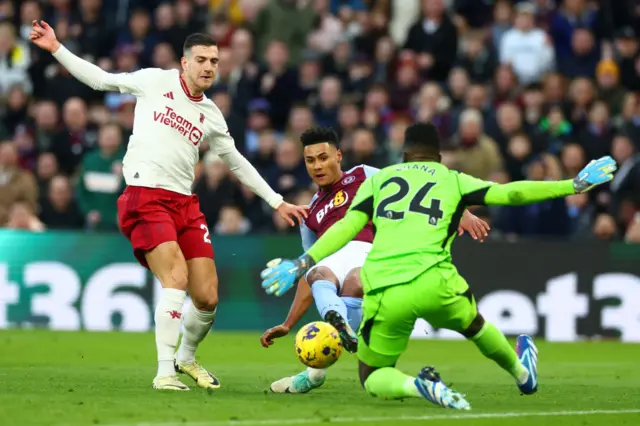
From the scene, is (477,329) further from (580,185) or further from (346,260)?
(346,260)

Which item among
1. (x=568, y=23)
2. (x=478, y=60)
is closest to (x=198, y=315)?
(x=478, y=60)

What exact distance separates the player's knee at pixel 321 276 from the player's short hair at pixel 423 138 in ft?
5.81

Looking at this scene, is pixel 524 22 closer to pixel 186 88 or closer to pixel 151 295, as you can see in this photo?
pixel 151 295

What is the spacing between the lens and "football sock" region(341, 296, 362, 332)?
10.6m

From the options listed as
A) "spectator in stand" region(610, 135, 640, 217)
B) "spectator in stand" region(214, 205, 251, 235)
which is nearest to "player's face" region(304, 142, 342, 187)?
"spectator in stand" region(214, 205, 251, 235)

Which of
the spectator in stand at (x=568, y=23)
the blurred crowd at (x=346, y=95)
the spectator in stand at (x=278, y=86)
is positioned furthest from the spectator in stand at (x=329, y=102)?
the spectator in stand at (x=568, y=23)

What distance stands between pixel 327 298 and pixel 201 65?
2104 mm

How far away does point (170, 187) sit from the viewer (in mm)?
10492

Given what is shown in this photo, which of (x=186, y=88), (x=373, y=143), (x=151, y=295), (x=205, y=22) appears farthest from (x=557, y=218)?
(x=186, y=88)

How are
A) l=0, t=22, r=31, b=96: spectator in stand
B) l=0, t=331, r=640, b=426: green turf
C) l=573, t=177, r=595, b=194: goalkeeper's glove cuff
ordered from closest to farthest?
1. l=0, t=331, r=640, b=426: green turf
2. l=573, t=177, r=595, b=194: goalkeeper's glove cuff
3. l=0, t=22, r=31, b=96: spectator in stand

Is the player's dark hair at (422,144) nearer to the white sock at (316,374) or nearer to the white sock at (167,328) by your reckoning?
the white sock at (316,374)

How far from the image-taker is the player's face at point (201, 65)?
1052cm

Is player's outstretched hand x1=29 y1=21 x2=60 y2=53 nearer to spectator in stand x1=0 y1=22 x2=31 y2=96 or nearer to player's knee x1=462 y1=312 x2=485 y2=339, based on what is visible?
player's knee x1=462 y1=312 x2=485 y2=339

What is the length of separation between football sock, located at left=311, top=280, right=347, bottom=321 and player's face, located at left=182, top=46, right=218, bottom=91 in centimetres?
184
